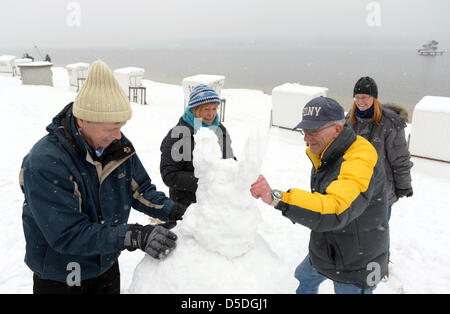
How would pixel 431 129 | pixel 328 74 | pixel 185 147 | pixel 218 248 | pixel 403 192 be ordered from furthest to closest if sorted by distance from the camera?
pixel 328 74
pixel 431 129
pixel 403 192
pixel 185 147
pixel 218 248

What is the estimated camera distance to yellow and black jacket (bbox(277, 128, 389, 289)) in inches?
78.3

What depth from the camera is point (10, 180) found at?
21.5ft

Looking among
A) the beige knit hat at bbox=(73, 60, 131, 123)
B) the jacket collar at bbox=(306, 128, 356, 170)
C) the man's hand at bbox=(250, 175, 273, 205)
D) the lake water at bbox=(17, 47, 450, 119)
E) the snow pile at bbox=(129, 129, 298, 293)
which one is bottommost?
the snow pile at bbox=(129, 129, 298, 293)

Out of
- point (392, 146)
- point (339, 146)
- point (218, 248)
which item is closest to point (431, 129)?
point (392, 146)

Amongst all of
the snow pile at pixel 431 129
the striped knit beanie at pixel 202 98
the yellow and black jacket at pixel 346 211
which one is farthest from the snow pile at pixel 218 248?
the snow pile at pixel 431 129

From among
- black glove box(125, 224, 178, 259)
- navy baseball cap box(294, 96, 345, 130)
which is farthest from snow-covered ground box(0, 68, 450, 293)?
black glove box(125, 224, 178, 259)

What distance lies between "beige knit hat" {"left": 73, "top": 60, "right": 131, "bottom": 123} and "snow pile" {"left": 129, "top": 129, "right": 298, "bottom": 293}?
512mm

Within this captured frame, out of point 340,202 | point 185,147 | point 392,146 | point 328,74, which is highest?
point 328,74

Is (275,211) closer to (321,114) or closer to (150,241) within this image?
(321,114)

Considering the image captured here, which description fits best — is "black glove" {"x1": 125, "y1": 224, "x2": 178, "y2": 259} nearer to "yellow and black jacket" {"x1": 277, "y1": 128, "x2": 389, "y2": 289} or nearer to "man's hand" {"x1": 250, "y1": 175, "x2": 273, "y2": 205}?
"man's hand" {"x1": 250, "y1": 175, "x2": 273, "y2": 205}

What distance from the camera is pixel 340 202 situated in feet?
6.59

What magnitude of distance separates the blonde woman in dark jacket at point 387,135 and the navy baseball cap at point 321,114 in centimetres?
140

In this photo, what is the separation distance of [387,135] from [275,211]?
2688 millimetres
